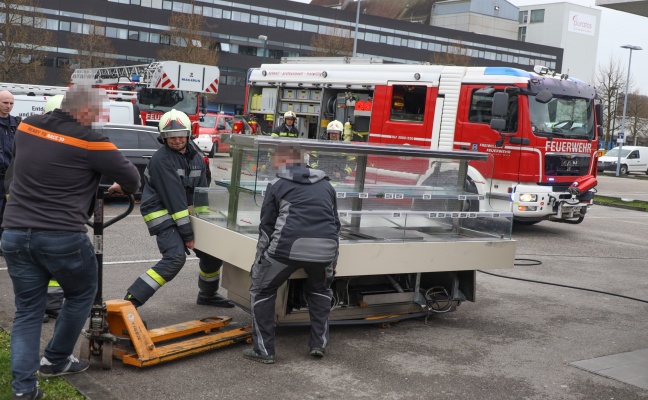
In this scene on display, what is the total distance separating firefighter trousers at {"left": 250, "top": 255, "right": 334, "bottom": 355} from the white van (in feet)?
144

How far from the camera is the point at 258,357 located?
5.94 m

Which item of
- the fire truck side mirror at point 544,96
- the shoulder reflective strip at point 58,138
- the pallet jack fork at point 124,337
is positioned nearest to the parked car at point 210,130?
the fire truck side mirror at point 544,96

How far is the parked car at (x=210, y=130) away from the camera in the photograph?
1225 inches

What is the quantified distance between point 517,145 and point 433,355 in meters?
7.68

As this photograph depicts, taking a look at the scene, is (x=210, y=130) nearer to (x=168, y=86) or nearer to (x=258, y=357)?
(x=168, y=86)

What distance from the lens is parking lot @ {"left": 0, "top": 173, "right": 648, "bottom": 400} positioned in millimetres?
5453

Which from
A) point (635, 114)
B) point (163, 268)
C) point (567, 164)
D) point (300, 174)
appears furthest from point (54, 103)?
point (635, 114)

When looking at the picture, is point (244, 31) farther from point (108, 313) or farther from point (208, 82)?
point (108, 313)

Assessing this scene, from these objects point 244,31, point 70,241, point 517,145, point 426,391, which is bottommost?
point 426,391

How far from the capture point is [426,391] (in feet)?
18.2

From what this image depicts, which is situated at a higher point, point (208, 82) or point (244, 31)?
point (244, 31)

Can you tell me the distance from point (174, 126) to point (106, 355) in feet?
6.56

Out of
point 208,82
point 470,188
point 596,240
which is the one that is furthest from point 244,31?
point 470,188

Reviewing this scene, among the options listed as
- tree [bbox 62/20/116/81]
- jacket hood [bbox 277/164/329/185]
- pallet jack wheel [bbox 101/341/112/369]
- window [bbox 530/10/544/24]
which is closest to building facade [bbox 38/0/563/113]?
tree [bbox 62/20/116/81]
